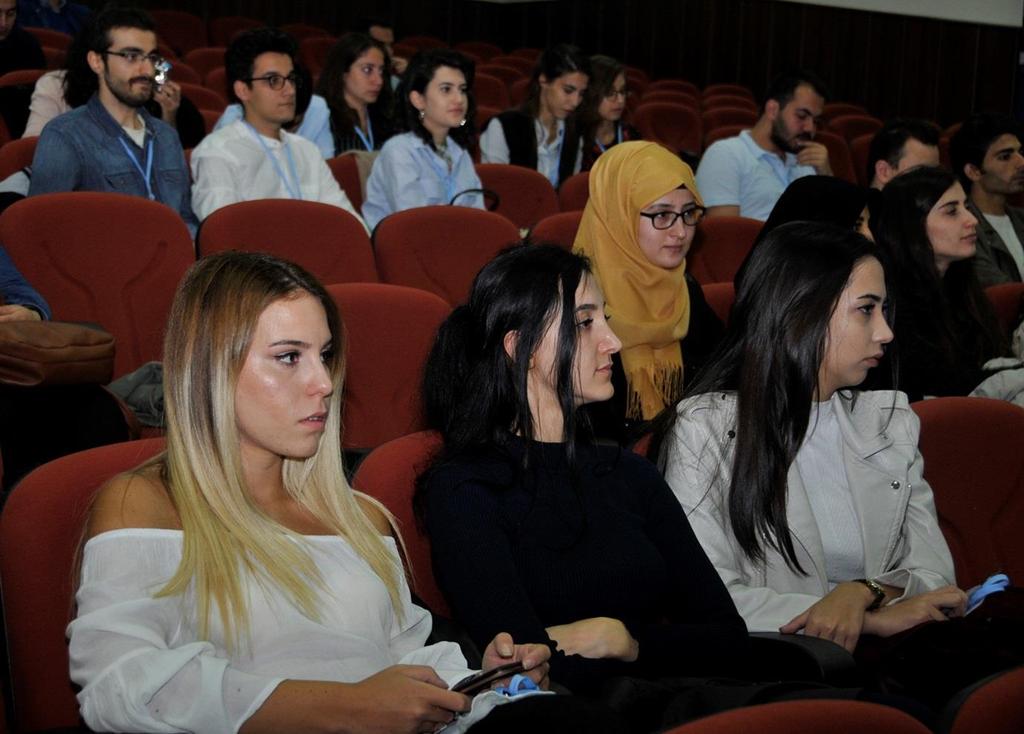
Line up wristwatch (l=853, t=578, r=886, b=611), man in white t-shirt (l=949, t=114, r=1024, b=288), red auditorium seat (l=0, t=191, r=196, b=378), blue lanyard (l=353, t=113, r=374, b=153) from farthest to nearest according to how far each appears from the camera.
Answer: blue lanyard (l=353, t=113, r=374, b=153), man in white t-shirt (l=949, t=114, r=1024, b=288), red auditorium seat (l=0, t=191, r=196, b=378), wristwatch (l=853, t=578, r=886, b=611)

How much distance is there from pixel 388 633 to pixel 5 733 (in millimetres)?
503

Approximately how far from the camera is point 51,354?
2.26 m

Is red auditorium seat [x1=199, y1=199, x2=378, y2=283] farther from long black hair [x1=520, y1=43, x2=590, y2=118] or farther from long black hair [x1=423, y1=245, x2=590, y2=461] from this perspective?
long black hair [x1=520, y1=43, x2=590, y2=118]

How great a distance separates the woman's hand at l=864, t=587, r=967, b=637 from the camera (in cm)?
201

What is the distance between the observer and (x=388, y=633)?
5.66 ft

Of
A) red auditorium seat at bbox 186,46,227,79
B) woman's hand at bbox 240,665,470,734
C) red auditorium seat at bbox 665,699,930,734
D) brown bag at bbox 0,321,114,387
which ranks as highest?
red auditorium seat at bbox 186,46,227,79

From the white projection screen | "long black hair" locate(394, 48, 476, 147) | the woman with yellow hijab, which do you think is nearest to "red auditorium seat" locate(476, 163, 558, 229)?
"long black hair" locate(394, 48, 476, 147)

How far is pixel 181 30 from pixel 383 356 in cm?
638

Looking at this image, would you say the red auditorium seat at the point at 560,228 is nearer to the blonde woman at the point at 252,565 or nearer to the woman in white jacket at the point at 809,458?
the woman in white jacket at the point at 809,458

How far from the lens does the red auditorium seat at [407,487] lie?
192 cm

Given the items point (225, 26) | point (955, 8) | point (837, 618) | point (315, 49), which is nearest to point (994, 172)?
point (837, 618)

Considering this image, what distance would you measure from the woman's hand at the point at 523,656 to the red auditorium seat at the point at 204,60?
587 cm

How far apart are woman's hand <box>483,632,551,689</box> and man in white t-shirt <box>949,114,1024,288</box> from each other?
3350 millimetres

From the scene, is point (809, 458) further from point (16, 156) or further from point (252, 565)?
point (16, 156)
